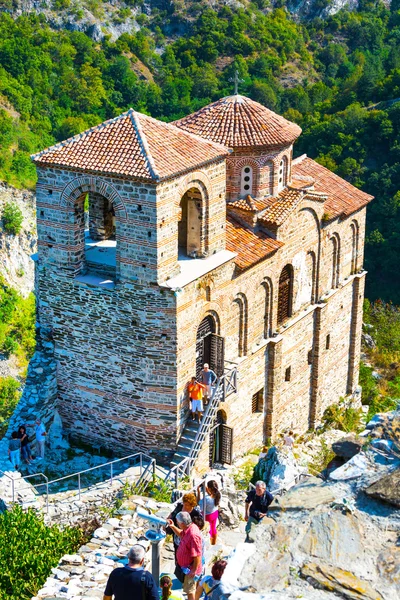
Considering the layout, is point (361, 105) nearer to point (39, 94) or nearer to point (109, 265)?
point (39, 94)

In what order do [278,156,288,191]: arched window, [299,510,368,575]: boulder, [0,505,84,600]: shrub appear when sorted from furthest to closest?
[278,156,288,191]: arched window < [0,505,84,600]: shrub < [299,510,368,575]: boulder

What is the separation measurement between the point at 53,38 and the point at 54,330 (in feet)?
197

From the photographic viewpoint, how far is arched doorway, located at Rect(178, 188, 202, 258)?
21984 mm

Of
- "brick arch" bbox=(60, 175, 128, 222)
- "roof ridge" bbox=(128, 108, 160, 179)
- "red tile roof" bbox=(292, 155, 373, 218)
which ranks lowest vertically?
"red tile roof" bbox=(292, 155, 373, 218)

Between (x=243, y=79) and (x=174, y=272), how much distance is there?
38999mm

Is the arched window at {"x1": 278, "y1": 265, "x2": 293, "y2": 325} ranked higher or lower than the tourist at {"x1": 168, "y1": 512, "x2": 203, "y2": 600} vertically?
lower

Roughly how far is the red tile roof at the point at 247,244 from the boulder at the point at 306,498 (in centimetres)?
1179

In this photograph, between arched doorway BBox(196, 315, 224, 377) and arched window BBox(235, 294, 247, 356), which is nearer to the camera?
arched doorway BBox(196, 315, 224, 377)

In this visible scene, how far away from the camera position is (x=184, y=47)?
3233 inches

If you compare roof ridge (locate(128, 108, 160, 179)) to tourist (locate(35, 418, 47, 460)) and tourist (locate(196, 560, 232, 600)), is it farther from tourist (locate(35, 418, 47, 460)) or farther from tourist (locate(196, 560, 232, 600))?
tourist (locate(196, 560, 232, 600))

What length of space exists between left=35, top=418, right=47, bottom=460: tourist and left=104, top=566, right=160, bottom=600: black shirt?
10505 mm

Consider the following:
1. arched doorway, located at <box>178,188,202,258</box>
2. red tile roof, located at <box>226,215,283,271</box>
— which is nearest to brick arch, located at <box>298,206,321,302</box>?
red tile roof, located at <box>226,215,283,271</box>

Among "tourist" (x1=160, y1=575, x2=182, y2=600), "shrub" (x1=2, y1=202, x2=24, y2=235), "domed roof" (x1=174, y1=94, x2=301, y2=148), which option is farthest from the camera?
"shrub" (x1=2, y1=202, x2=24, y2=235)

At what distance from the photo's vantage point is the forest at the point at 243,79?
5253cm
